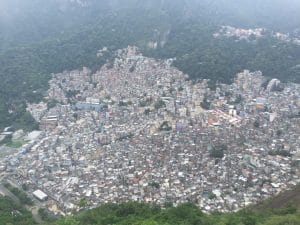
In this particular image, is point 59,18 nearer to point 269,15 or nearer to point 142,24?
point 142,24

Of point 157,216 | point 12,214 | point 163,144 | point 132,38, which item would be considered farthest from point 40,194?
point 132,38

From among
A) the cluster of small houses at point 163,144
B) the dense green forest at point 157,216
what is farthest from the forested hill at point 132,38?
the dense green forest at point 157,216

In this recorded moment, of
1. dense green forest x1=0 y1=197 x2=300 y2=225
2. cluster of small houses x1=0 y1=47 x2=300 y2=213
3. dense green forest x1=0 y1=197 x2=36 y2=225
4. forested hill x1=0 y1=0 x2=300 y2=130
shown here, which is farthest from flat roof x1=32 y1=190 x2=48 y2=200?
forested hill x1=0 y1=0 x2=300 y2=130

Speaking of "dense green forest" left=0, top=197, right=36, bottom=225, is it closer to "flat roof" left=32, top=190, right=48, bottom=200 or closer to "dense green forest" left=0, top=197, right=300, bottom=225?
"dense green forest" left=0, top=197, right=300, bottom=225

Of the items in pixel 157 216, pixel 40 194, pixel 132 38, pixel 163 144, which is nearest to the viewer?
pixel 157 216

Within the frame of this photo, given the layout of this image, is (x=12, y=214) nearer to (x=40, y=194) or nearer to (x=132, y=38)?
(x=40, y=194)

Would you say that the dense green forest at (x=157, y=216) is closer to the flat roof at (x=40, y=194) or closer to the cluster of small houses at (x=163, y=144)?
the cluster of small houses at (x=163, y=144)
